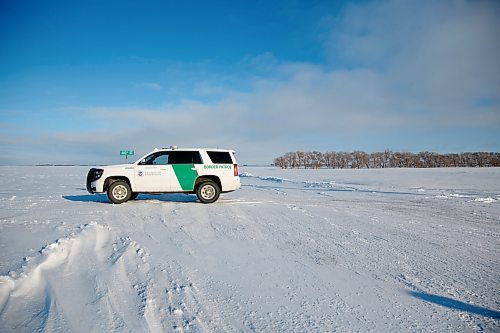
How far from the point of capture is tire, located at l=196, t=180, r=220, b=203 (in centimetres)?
998

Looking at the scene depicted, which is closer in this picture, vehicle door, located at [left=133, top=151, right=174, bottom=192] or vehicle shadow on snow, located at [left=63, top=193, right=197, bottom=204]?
vehicle door, located at [left=133, top=151, right=174, bottom=192]

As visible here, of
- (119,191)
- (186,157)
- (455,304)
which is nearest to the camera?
(455,304)

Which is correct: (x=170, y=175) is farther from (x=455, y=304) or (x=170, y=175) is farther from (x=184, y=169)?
(x=455, y=304)

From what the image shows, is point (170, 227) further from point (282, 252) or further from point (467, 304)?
point (467, 304)

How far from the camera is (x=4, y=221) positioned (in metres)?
6.77

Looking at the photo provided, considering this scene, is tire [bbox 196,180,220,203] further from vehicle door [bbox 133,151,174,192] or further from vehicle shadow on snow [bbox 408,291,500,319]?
vehicle shadow on snow [bbox 408,291,500,319]

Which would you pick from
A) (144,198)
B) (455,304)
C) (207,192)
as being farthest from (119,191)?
(455,304)

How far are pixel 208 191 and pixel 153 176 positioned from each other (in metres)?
2.01

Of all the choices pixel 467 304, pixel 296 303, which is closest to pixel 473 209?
pixel 467 304

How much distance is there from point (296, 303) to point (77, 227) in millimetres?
5185

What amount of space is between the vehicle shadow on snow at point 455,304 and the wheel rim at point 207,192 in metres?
7.44

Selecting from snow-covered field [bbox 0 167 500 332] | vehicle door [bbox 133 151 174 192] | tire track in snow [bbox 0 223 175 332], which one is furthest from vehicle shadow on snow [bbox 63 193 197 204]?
tire track in snow [bbox 0 223 175 332]

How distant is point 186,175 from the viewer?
9.91 metres

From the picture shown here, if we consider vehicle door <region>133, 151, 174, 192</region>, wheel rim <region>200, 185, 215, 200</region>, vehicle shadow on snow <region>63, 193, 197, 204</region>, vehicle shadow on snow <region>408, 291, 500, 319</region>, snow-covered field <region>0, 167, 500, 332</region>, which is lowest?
vehicle shadow on snow <region>408, 291, 500, 319</region>
